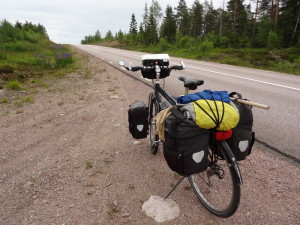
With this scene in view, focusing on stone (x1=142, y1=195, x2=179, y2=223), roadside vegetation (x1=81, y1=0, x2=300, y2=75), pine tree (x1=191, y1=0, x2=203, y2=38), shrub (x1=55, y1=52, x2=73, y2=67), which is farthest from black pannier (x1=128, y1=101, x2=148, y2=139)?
pine tree (x1=191, y1=0, x2=203, y2=38)

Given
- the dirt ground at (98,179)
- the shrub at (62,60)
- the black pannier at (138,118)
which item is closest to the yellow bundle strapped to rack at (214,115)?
the dirt ground at (98,179)

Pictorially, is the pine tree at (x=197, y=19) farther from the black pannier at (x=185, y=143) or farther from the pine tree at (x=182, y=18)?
the black pannier at (x=185, y=143)

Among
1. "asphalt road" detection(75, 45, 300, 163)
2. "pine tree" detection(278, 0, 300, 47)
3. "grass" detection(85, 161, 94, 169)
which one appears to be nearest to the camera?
"grass" detection(85, 161, 94, 169)

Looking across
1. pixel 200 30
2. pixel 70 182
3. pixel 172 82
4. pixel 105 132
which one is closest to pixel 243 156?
pixel 70 182

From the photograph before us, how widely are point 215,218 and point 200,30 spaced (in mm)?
63489

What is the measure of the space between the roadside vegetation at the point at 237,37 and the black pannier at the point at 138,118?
1216cm

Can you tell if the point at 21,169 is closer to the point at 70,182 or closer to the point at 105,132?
the point at 70,182

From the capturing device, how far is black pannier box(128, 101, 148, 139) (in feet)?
10.6

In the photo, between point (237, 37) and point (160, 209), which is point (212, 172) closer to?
point (160, 209)

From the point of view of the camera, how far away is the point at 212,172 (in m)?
2.35

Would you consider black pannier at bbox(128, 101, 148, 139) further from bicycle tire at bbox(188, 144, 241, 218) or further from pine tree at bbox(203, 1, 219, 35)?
pine tree at bbox(203, 1, 219, 35)

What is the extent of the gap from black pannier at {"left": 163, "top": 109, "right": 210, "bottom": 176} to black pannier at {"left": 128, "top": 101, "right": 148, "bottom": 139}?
4.34ft

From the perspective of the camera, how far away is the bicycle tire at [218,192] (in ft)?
6.34

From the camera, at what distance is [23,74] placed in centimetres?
909
